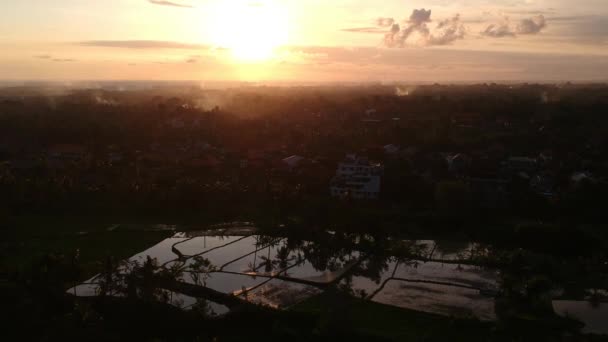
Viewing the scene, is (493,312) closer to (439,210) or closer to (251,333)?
(251,333)

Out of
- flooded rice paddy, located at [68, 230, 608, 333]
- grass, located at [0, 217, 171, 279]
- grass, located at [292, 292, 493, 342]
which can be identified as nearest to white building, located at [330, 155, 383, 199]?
flooded rice paddy, located at [68, 230, 608, 333]

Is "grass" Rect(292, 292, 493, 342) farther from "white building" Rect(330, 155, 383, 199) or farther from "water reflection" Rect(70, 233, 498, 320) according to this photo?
"white building" Rect(330, 155, 383, 199)

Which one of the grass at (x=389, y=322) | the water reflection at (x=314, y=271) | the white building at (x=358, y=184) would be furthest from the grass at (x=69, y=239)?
the white building at (x=358, y=184)

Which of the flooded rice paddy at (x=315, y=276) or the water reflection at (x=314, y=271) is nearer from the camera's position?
the flooded rice paddy at (x=315, y=276)

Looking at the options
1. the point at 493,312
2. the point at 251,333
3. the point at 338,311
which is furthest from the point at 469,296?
the point at 251,333

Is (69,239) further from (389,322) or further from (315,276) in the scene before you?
(389,322)

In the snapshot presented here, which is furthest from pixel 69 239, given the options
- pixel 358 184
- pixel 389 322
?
pixel 389 322

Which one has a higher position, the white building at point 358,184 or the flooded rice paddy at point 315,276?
the white building at point 358,184

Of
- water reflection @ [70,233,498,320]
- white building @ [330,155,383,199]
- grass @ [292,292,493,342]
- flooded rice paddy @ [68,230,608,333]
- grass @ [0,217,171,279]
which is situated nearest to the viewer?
grass @ [292,292,493,342]

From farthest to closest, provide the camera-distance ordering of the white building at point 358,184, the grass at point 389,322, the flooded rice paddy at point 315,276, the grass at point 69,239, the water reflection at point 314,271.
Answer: the white building at point 358,184 < the grass at point 69,239 < the water reflection at point 314,271 < the flooded rice paddy at point 315,276 < the grass at point 389,322

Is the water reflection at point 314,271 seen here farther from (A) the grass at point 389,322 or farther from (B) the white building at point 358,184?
(B) the white building at point 358,184

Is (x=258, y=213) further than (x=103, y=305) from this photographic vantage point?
Yes
